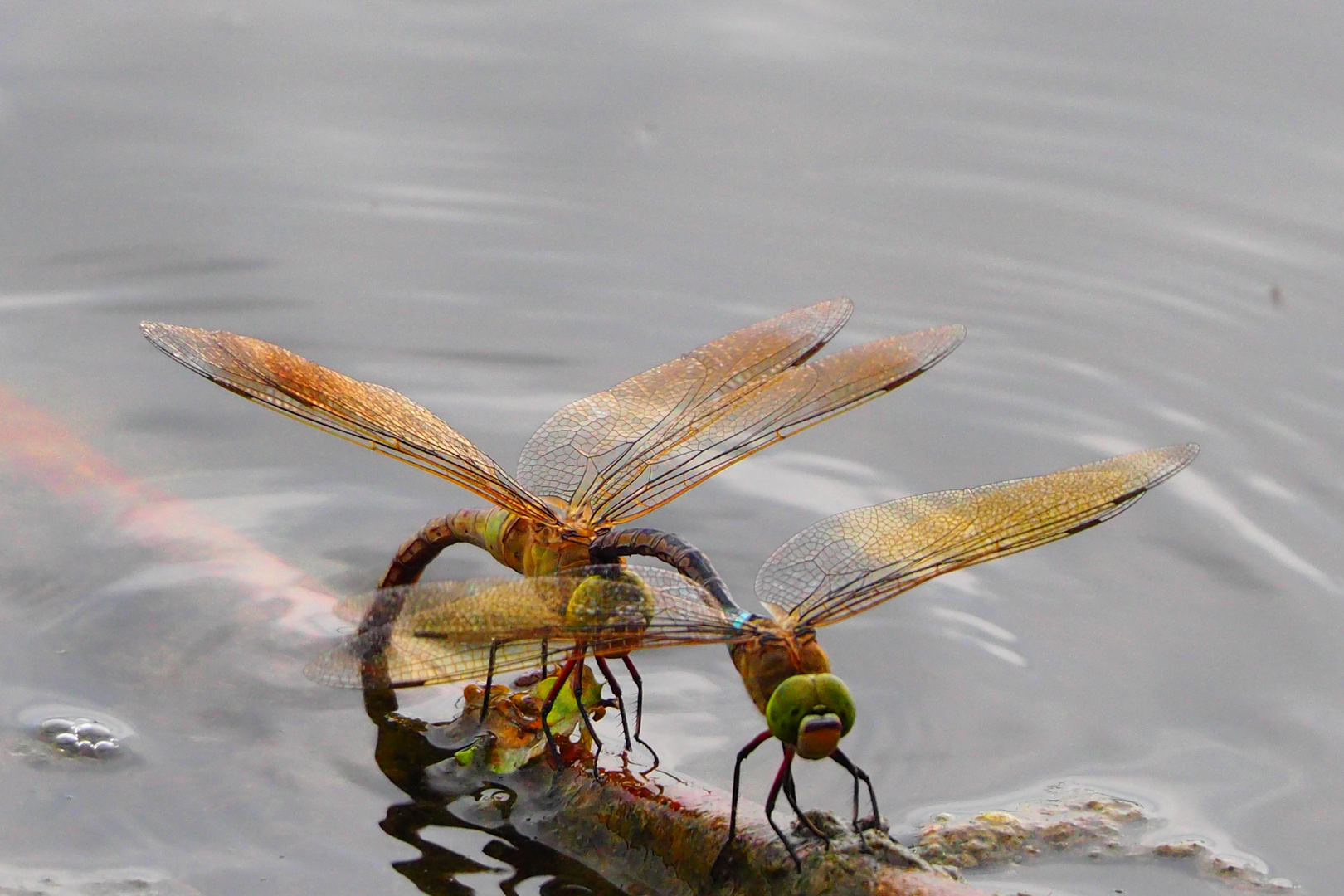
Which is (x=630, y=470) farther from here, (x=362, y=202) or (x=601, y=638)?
(x=362, y=202)

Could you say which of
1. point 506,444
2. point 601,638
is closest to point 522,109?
point 506,444

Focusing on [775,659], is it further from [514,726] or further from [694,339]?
[694,339]

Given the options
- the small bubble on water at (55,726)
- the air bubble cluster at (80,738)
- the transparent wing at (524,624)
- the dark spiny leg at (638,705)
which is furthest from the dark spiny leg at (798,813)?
the small bubble on water at (55,726)

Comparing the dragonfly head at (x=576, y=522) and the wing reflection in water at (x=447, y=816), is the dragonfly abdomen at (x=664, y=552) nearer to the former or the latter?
the dragonfly head at (x=576, y=522)

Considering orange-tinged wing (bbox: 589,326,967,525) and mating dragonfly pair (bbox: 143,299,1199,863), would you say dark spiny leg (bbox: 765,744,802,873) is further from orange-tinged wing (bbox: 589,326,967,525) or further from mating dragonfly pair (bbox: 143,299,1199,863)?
orange-tinged wing (bbox: 589,326,967,525)

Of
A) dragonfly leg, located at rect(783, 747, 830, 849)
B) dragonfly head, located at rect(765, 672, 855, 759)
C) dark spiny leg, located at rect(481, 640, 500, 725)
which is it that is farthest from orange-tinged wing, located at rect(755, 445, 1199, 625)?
dark spiny leg, located at rect(481, 640, 500, 725)

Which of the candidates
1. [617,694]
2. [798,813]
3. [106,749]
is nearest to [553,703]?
[617,694]
